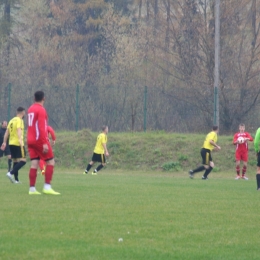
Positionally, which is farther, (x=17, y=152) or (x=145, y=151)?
(x=145, y=151)

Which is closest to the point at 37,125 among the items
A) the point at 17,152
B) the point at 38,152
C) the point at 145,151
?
the point at 38,152

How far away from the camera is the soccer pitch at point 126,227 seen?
7.71 metres

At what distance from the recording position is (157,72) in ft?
148

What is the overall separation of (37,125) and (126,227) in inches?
179

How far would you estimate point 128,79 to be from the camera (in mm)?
47844

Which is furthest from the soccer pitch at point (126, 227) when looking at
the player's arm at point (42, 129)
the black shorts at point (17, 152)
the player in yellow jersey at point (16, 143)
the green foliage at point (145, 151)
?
the green foliage at point (145, 151)

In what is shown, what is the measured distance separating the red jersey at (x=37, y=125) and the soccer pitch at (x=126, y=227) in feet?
3.59

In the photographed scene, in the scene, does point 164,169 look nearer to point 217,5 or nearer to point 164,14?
point 217,5

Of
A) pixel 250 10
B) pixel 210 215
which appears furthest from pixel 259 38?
pixel 210 215

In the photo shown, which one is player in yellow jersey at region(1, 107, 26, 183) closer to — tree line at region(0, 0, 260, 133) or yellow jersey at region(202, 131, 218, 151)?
yellow jersey at region(202, 131, 218, 151)

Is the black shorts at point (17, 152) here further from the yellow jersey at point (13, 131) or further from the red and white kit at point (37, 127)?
the red and white kit at point (37, 127)

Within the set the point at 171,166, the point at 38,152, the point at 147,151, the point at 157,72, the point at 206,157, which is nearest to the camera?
the point at 38,152

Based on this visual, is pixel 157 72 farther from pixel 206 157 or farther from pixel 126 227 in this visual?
pixel 126 227

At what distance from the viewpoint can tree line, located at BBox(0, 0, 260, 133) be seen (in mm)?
37094
